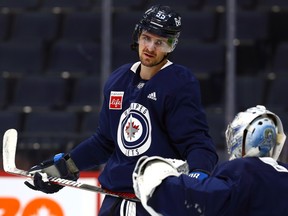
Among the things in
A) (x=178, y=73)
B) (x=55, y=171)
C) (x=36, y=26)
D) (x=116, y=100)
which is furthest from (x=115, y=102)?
(x=36, y=26)

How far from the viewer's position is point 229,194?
9.06 feet

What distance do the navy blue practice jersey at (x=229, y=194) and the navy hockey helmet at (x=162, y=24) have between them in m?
0.94

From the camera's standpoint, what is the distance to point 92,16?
776 centimetres

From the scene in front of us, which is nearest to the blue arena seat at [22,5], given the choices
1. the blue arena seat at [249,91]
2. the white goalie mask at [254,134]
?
the blue arena seat at [249,91]

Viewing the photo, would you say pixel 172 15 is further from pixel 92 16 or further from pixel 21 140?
pixel 92 16

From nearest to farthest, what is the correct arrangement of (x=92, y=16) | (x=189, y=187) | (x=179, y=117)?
(x=189, y=187) < (x=179, y=117) < (x=92, y=16)

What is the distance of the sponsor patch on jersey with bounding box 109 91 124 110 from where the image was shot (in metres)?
3.73

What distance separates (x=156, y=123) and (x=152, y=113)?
0.04 m

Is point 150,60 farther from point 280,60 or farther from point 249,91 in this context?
point 280,60

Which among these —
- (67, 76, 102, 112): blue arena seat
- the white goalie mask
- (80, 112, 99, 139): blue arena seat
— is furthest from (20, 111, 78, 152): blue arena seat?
the white goalie mask

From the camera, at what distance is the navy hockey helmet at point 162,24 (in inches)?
144

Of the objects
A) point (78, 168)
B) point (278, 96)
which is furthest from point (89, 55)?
point (78, 168)

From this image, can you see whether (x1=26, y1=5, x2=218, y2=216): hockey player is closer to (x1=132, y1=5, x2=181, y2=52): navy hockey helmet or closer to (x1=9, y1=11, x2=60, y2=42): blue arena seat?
(x1=132, y1=5, x2=181, y2=52): navy hockey helmet

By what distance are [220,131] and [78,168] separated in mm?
2586
